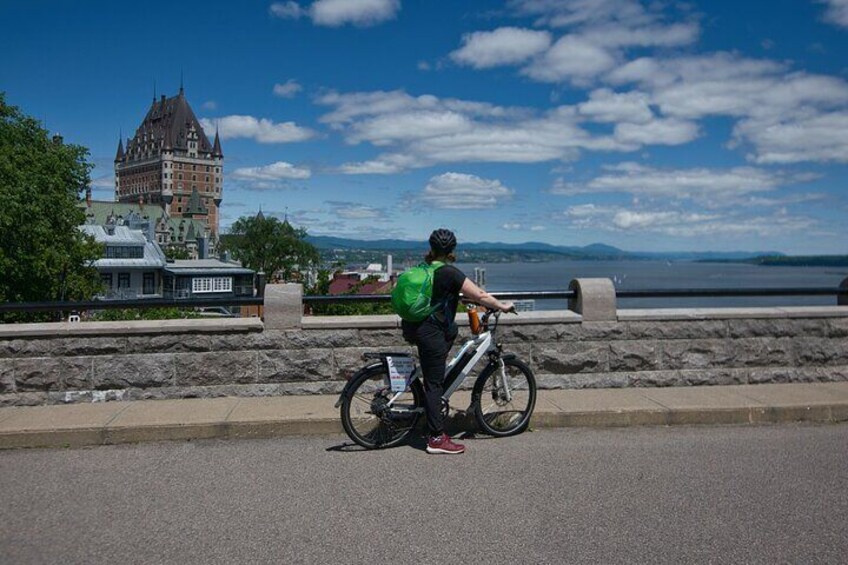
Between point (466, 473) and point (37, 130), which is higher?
point (37, 130)

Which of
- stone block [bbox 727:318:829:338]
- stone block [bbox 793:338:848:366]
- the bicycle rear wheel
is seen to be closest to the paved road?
the bicycle rear wheel

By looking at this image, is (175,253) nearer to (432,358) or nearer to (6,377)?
(6,377)

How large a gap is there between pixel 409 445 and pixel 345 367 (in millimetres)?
1582

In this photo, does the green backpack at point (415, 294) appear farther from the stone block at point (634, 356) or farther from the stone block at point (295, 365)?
the stone block at point (634, 356)

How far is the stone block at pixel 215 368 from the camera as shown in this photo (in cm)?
785

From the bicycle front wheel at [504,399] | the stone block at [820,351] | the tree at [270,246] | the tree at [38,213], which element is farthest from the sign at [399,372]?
the tree at [270,246]

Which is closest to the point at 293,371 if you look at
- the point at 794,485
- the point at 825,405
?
the point at 794,485

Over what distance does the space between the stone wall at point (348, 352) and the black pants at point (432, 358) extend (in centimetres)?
164

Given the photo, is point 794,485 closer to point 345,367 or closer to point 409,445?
point 409,445

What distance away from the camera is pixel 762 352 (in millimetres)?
8766

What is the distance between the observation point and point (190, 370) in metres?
7.86

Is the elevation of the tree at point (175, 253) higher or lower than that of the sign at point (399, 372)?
higher

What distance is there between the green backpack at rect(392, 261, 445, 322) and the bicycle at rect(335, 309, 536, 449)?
0.41 m

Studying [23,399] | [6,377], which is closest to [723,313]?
[23,399]
